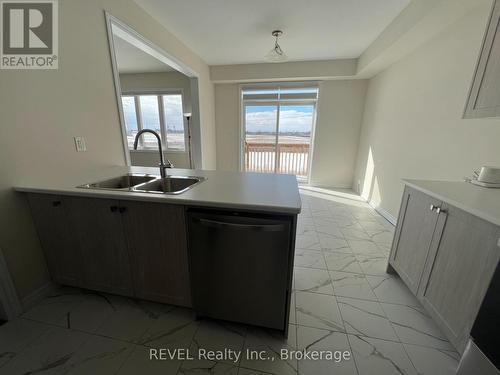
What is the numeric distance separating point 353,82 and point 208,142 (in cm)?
330

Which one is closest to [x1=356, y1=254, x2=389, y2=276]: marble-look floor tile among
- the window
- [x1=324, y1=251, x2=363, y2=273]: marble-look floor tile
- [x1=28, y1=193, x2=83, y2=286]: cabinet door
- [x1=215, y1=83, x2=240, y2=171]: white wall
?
[x1=324, y1=251, x2=363, y2=273]: marble-look floor tile

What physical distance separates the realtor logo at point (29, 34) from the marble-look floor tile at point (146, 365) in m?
1.93

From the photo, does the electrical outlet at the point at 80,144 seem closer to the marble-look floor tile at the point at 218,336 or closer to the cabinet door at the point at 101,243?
the cabinet door at the point at 101,243

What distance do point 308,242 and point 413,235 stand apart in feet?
3.43

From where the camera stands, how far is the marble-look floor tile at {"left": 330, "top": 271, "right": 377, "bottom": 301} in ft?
5.27

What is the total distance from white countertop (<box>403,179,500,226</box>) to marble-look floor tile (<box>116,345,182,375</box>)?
176 cm

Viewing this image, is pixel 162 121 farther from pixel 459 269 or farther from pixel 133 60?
pixel 459 269

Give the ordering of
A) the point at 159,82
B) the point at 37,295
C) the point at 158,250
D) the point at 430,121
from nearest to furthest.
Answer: the point at 158,250
the point at 37,295
the point at 430,121
the point at 159,82

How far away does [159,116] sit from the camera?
5172mm

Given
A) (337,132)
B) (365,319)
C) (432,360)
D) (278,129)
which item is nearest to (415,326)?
(432,360)

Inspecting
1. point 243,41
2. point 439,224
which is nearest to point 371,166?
point 439,224

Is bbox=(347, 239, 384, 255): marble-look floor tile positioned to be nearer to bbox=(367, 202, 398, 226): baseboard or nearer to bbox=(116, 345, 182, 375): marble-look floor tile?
bbox=(367, 202, 398, 226): baseboard

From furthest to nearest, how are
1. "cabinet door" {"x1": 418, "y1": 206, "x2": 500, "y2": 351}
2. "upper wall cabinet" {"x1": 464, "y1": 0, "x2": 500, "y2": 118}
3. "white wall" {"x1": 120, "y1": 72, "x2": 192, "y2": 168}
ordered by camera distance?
1. "white wall" {"x1": 120, "y1": 72, "x2": 192, "y2": 168}
2. "upper wall cabinet" {"x1": 464, "y1": 0, "x2": 500, "y2": 118}
3. "cabinet door" {"x1": 418, "y1": 206, "x2": 500, "y2": 351}

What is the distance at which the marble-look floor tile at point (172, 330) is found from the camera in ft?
4.00
